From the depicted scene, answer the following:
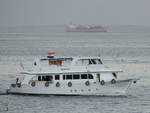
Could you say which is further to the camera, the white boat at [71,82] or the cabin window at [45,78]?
the cabin window at [45,78]

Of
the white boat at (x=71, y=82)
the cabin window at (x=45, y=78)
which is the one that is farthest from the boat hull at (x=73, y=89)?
the cabin window at (x=45, y=78)

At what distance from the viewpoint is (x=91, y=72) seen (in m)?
51.9

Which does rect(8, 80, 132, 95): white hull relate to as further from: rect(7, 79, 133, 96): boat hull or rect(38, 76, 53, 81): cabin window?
rect(38, 76, 53, 81): cabin window

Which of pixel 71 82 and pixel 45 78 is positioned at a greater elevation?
pixel 45 78

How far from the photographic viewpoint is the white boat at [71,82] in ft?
169

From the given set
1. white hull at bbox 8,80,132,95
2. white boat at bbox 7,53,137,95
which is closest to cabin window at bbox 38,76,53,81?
white boat at bbox 7,53,137,95

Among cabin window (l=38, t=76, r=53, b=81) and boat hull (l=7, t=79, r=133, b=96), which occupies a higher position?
cabin window (l=38, t=76, r=53, b=81)

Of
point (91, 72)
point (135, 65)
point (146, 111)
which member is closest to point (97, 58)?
point (91, 72)

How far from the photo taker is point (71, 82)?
51406 millimetres

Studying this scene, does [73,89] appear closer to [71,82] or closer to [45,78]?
[71,82]

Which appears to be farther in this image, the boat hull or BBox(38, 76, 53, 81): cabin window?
BBox(38, 76, 53, 81): cabin window

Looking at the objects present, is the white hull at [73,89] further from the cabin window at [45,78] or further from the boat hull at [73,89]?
the cabin window at [45,78]

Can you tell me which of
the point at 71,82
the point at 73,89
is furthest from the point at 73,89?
the point at 71,82

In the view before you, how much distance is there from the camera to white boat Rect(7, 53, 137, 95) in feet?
169
